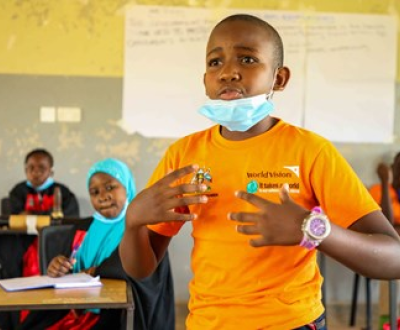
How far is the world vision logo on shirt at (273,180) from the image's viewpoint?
3.87 feet

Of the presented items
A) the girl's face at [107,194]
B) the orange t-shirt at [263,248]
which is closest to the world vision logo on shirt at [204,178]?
the orange t-shirt at [263,248]

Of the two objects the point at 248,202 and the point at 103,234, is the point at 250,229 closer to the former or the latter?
the point at 248,202

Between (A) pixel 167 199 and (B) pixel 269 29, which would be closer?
(A) pixel 167 199

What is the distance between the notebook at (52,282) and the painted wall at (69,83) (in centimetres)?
240

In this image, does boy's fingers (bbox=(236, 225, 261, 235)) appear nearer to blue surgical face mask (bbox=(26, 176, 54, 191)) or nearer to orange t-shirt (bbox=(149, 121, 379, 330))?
orange t-shirt (bbox=(149, 121, 379, 330))

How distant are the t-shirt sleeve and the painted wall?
381 cm

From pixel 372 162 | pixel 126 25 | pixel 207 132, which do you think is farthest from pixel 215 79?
pixel 372 162

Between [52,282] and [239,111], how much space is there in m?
1.53

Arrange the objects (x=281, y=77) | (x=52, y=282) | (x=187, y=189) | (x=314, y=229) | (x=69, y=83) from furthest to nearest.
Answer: (x=69, y=83) → (x=52, y=282) → (x=281, y=77) → (x=187, y=189) → (x=314, y=229)

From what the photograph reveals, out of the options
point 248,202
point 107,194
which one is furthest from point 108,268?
point 248,202

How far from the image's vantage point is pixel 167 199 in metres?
1.15

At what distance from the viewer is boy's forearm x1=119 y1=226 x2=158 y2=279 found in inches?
49.5

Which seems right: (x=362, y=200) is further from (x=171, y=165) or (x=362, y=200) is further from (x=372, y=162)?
(x=372, y=162)

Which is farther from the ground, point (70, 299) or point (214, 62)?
point (214, 62)
